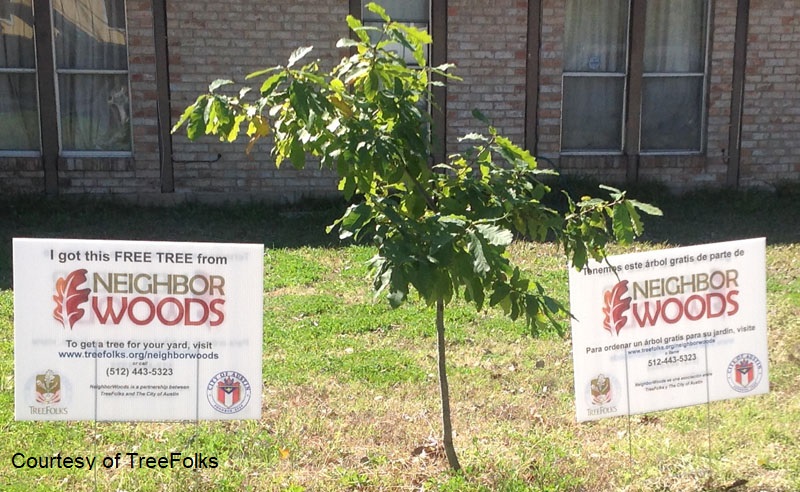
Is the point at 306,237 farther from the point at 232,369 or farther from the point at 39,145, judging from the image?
the point at 232,369

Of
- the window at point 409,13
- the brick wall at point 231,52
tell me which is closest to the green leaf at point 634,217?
the brick wall at point 231,52

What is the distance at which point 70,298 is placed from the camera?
3729 mm

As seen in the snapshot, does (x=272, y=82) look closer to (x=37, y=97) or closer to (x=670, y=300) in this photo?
(x=670, y=300)

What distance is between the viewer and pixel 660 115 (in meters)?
10.9

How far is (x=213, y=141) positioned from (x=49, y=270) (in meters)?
6.32

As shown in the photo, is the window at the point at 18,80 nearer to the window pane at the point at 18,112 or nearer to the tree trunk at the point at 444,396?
the window pane at the point at 18,112

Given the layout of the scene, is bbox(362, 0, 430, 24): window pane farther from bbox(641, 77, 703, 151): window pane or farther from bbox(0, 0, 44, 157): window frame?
bbox(0, 0, 44, 157): window frame

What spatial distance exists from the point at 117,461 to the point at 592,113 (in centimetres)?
794

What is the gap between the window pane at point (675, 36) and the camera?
10.6m

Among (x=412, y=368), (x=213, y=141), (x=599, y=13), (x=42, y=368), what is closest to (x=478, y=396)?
(x=412, y=368)

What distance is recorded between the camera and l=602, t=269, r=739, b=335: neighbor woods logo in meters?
3.98

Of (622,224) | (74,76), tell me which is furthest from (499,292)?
(74,76)

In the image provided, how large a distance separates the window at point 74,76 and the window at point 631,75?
17.0 ft

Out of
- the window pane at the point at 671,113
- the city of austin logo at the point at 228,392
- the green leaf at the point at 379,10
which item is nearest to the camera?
the green leaf at the point at 379,10
